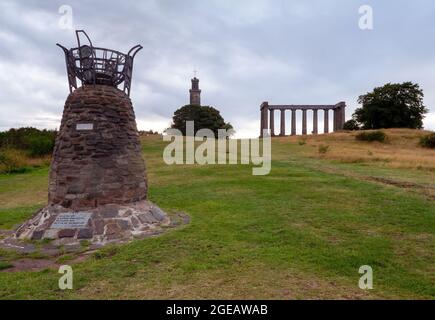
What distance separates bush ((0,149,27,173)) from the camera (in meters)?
23.8

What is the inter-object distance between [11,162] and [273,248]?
77.4 feet

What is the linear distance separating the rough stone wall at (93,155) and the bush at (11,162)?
18.1 metres

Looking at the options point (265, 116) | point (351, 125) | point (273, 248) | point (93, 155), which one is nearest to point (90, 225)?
point (93, 155)

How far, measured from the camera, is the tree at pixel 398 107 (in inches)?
1864

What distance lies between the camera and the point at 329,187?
42.7ft

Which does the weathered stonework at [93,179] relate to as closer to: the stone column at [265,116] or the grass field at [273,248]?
the grass field at [273,248]

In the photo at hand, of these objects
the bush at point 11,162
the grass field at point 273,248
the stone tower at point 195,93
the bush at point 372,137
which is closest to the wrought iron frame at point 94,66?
the grass field at point 273,248

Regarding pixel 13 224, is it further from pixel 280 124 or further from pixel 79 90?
pixel 280 124

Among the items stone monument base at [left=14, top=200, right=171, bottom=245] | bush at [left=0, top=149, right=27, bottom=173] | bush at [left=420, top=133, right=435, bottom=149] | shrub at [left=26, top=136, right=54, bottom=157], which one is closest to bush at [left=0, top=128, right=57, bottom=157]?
shrub at [left=26, top=136, right=54, bottom=157]

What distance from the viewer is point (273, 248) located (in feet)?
22.4

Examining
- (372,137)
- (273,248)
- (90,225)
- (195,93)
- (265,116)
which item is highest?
(195,93)

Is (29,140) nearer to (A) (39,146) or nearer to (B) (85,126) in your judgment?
(A) (39,146)
